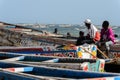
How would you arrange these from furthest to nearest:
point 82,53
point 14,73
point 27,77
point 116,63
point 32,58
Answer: point 82,53
point 32,58
point 116,63
point 14,73
point 27,77

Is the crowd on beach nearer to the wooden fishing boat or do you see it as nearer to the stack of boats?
the stack of boats

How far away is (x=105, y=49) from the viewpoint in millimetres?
12867

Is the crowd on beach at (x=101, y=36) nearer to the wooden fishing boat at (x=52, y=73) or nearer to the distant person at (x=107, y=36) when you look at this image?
the distant person at (x=107, y=36)

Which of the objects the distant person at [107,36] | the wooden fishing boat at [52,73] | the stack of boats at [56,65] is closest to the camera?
the wooden fishing boat at [52,73]

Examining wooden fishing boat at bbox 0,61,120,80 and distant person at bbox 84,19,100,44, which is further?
distant person at bbox 84,19,100,44

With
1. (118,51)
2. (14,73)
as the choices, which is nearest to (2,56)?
(14,73)

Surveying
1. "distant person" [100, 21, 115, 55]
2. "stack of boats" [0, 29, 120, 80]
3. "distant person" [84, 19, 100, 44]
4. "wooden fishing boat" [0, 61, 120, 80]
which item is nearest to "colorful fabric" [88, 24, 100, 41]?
"distant person" [84, 19, 100, 44]

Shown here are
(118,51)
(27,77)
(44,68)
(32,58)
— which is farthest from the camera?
(118,51)

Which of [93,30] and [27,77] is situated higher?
[93,30]

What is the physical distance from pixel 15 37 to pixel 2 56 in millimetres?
10647

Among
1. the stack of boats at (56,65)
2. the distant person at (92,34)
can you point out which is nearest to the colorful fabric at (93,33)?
the distant person at (92,34)

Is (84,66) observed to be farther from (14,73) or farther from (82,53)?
(82,53)

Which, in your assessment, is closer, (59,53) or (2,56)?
(2,56)

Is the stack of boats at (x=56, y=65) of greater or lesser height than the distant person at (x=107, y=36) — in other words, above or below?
below
